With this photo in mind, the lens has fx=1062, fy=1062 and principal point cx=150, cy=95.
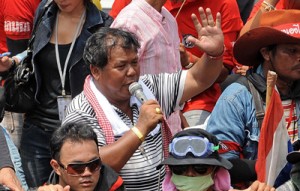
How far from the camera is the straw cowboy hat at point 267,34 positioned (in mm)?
6387

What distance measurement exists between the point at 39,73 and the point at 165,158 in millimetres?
1407

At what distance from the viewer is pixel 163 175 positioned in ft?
20.1

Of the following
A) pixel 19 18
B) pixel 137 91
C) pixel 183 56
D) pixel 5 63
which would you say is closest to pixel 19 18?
pixel 19 18

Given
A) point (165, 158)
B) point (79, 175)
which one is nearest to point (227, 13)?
point (165, 158)

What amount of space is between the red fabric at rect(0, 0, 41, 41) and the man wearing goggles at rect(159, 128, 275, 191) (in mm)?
2193

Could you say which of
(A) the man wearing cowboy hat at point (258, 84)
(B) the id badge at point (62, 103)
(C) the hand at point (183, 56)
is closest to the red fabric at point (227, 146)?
(A) the man wearing cowboy hat at point (258, 84)

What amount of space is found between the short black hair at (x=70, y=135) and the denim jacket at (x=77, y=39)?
4.16 feet

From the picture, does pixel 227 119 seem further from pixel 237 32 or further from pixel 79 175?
pixel 237 32

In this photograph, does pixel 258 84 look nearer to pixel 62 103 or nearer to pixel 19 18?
pixel 62 103

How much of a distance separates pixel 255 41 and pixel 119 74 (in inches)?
35.4

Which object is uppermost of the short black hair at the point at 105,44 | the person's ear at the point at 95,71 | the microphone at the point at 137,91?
the short black hair at the point at 105,44

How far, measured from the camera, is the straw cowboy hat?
639 cm

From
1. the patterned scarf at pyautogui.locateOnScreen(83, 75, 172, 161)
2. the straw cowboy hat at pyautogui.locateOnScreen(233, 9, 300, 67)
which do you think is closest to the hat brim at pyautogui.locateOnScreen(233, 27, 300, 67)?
the straw cowboy hat at pyautogui.locateOnScreen(233, 9, 300, 67)

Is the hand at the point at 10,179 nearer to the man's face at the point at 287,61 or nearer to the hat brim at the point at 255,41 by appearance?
the hat brim at the point at 255,41
